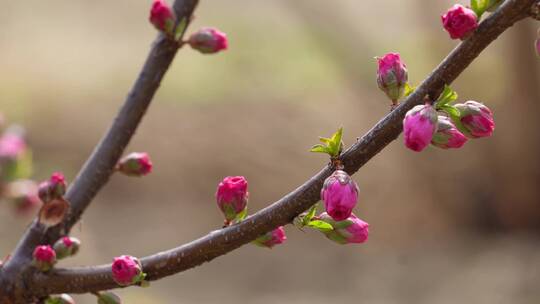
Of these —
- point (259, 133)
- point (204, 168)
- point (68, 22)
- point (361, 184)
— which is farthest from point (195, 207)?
point (68, 22)

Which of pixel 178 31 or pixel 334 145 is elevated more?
pixel 178 31

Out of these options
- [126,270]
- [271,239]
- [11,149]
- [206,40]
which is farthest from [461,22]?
[11,149]

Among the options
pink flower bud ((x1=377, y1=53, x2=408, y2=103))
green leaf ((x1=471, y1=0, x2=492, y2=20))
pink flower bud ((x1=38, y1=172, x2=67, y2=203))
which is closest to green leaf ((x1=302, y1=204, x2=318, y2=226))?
pink flower bud ((x1=377, y1=53, x2=408, y2=103))

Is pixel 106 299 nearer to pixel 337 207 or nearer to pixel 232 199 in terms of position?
pixel 232 199

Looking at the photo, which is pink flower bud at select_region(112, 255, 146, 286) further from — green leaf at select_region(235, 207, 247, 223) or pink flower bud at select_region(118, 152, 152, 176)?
pink flower bud at select_region(118, 152, 152, 176)

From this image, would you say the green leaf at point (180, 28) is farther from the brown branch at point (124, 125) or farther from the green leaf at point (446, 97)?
the green leaf at point (446, 97)

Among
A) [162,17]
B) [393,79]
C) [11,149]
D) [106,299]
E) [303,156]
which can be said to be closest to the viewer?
[393,79]

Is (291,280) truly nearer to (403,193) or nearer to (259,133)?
(403,193)
